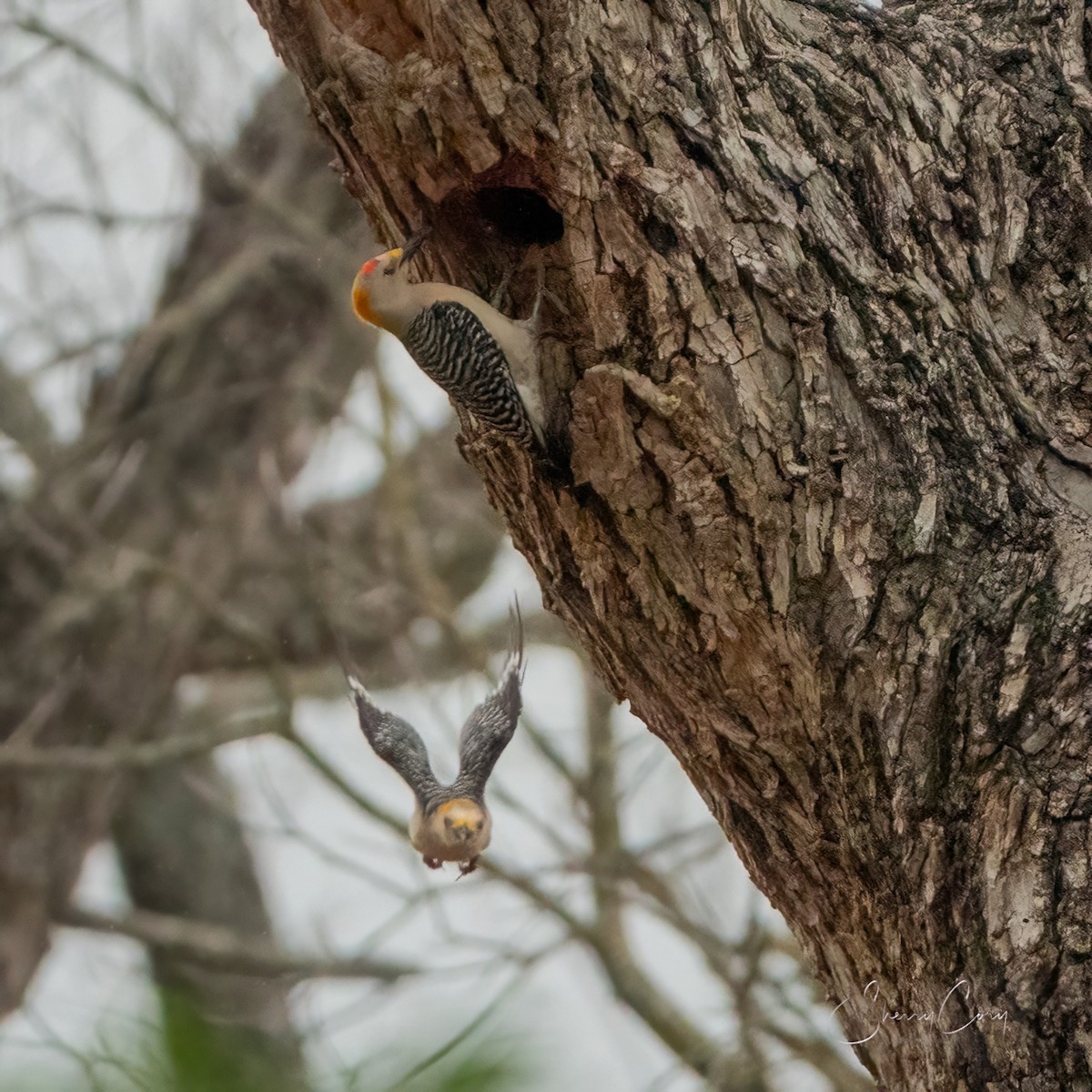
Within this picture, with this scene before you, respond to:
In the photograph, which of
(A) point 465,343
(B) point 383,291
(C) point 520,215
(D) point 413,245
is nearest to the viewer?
(D) point 413,245

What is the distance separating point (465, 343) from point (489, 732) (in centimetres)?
145

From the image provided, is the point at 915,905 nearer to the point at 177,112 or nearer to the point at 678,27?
the point at 678,27

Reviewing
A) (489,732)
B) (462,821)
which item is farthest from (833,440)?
(489,732)

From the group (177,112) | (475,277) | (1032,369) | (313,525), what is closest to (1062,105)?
(1032,369)

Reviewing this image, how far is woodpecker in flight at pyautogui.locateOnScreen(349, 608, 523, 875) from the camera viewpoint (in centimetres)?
399

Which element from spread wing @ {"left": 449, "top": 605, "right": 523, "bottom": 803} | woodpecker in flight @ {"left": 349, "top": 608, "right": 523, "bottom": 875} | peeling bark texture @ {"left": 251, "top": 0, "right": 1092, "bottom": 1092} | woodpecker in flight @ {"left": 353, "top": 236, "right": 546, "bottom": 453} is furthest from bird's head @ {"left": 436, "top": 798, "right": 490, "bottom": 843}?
woodpecker in flight @ {"left": 353, "top": 236, "right": 546, "bottom": 453}

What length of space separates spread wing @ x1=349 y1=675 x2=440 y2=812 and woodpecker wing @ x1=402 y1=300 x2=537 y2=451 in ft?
4.19

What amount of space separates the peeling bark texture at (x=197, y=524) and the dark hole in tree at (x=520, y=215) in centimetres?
442

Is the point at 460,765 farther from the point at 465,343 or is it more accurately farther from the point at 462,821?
the point at 465,343

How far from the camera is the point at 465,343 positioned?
12.0 feet

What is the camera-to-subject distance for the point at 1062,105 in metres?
3.09

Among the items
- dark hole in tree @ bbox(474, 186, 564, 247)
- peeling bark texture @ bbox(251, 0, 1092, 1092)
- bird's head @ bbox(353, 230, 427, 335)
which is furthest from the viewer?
bird's head @ bbox(353, 230, 427, 335)

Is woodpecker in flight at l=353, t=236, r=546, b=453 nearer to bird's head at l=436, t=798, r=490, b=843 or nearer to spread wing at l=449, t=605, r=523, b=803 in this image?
spread wing at l=449, t=605, r=523, b=803

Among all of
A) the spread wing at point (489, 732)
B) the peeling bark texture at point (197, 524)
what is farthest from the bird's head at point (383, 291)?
the peeling bark texture at point (197, 524)
